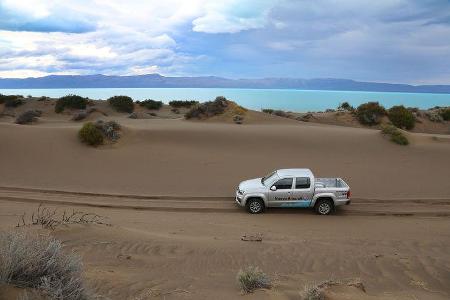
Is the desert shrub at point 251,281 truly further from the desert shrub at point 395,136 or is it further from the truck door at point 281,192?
the desert shrub at point 395,136

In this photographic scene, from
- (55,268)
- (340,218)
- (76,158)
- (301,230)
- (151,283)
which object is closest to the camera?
(55,268)

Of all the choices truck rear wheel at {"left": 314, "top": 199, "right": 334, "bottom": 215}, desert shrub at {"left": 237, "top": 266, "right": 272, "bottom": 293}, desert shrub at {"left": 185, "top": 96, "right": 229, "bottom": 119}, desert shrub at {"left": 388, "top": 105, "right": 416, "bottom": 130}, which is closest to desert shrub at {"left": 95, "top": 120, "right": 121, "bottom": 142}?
desert shrub at {"left": 185, "top": 96, "right": 229, "bottom": 119}

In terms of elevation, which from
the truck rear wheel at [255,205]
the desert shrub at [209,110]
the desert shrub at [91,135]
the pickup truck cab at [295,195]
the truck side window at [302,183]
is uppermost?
the desert shrub at [209,110]

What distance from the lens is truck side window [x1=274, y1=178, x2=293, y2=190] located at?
1389 centimetres

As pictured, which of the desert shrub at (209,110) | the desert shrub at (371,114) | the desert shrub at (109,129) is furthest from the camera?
the desert shrub at (371,114)

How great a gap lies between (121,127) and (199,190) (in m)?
8.82

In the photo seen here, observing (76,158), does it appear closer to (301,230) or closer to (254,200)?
(254,200)

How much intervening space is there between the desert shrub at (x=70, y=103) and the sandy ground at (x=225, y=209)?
19.6 meters

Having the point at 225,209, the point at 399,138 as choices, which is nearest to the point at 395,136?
the point at 399,138

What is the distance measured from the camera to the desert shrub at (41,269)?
15.3 feet

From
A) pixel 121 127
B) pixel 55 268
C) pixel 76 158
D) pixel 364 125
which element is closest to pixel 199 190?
pixel 76 158

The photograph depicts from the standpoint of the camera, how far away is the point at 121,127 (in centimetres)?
2358

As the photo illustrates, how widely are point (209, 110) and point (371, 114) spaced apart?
1601cm

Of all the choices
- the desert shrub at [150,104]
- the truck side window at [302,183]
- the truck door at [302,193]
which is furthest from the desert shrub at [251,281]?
the desert shrub at [150,104]
